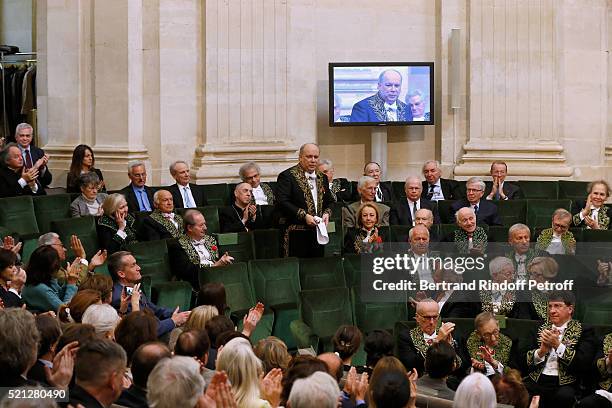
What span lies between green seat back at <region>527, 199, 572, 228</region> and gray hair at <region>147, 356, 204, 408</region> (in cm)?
847

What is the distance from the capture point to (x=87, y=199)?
11.9m

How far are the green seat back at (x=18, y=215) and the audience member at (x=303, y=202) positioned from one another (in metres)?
2.38

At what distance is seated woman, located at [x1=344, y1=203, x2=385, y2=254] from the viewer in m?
11.0

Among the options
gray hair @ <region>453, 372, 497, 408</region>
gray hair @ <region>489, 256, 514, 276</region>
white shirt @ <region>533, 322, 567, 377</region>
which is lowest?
white shirt @ <region>533, 322, 567, 377</region>

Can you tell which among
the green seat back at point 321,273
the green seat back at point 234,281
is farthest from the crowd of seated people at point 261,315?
the green seat back at point 321,273

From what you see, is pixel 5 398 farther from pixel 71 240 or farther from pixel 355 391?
pixel 71 240

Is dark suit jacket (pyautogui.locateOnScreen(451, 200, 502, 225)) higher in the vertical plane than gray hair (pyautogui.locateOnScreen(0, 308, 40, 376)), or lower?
higher

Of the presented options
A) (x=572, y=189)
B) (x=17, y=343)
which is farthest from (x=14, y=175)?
(x=17, y=343)

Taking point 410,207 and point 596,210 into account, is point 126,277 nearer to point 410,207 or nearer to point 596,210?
point 410,207

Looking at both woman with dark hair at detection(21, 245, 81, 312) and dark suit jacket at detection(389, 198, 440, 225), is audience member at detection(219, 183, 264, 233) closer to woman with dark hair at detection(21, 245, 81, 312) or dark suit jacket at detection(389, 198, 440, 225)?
dark suit jacket at detection(389, 198, 440, 225)

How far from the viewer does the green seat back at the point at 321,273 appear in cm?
1045

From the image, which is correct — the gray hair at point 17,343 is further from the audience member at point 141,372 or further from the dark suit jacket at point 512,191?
the dark suit jacket at point 512,191

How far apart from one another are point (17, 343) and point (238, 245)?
252 inches

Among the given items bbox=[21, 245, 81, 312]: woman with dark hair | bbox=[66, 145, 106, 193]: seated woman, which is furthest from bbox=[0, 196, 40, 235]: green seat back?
bbox=[21, 245, 81, 312]: woman with dark hair
